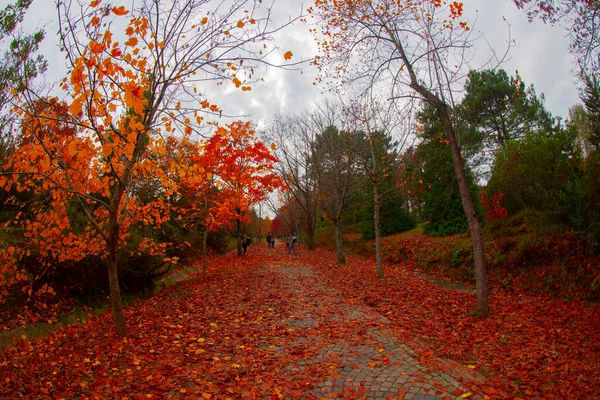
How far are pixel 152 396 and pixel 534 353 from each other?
498cm

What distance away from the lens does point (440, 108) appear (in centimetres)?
785

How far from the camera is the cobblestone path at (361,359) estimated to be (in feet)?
13.4

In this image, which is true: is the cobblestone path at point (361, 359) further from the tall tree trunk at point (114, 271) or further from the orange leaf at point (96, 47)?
the orange leaf at point (96, 47)

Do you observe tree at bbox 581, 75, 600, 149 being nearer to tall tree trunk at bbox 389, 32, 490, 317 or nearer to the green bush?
tall tree trunk at bbox 389, 32, 490, 317

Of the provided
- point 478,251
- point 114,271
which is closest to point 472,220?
point 478,251

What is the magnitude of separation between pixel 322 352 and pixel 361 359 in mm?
636

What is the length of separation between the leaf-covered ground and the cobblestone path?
0.02 m

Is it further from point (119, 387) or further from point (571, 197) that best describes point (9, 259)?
point (571, 197)

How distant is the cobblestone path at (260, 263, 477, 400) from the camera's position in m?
4.09

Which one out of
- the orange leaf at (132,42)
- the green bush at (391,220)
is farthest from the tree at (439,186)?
the orange leaf at (132,42)

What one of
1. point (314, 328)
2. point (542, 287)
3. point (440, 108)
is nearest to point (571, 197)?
point (542, 287)

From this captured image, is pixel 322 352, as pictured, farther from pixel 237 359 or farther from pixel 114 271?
pixel 114 271

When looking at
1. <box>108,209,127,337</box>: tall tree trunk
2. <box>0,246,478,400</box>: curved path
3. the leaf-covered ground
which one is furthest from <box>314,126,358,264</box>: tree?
<box>108,209,127,337</box>: tall tree trunk

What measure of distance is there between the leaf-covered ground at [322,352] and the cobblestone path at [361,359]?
0.8 inches
